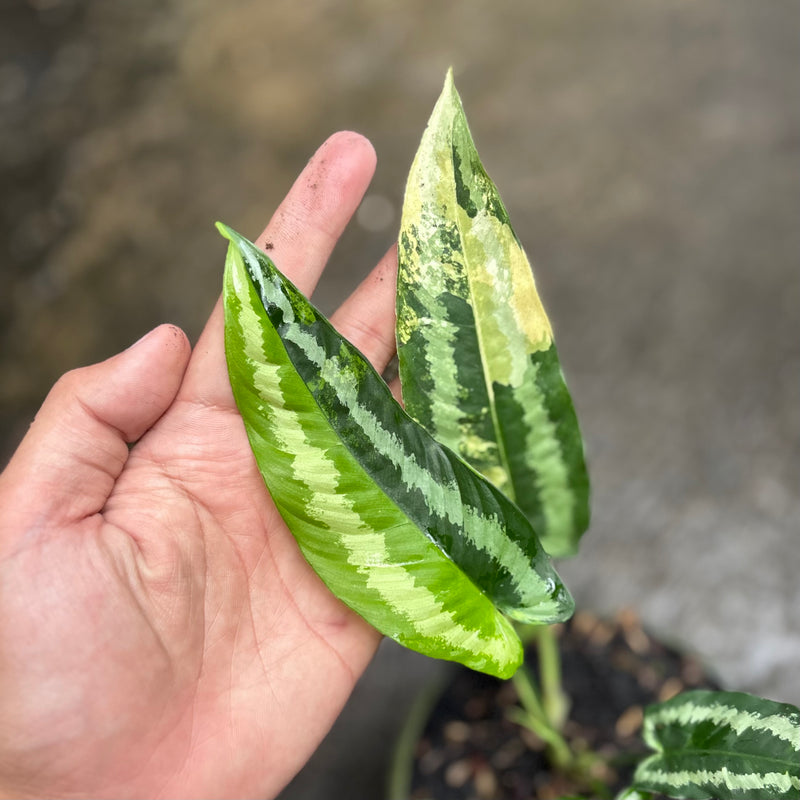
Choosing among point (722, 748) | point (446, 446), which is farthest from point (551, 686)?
point (446, 446)

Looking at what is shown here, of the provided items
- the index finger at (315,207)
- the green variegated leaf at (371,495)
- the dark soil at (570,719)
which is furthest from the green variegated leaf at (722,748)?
the index finger at (315,207)

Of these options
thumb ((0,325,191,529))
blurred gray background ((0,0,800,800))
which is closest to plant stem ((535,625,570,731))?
blurred gray background ((0,0,800,800))

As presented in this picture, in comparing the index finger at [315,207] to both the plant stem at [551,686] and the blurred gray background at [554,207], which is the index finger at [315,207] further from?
the blurred gray background at [554,207]

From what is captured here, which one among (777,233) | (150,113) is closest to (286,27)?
(150,113)

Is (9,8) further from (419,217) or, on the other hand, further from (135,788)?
(135,788)

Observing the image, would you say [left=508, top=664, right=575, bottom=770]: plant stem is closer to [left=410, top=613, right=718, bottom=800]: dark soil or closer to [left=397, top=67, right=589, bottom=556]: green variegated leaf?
[left=410, top=613, right=718, bottom=800]: dark soil
